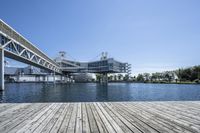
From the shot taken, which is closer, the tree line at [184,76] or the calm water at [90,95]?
the calm water at [90,95]

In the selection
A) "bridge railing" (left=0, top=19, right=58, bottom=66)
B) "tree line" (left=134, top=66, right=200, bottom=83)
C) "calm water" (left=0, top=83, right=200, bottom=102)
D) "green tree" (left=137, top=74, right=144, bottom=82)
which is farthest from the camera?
"green tree" (left=137, top=74, right=144, bottom=82)

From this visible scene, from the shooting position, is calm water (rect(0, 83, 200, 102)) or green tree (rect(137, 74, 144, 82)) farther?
green tree (rect(137, 74, 144, 82))

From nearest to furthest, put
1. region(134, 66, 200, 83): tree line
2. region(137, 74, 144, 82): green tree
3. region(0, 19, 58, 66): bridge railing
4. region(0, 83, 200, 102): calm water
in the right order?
region(0, 83, 200, 102): calm water
region(0, 19, 58, 66): bridge railing
region(134, 66, 200, 83): tree line
region(137, 74, 144, 82): green tree

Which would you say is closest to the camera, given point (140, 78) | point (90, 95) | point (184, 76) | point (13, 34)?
point (90, 95)

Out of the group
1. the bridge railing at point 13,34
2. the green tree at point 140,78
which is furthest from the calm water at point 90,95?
the green tree at point 140,78

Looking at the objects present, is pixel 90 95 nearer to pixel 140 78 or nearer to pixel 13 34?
pixel 13 34

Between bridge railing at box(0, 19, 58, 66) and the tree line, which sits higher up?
bridge railing at box(0, 19, 58, 66)

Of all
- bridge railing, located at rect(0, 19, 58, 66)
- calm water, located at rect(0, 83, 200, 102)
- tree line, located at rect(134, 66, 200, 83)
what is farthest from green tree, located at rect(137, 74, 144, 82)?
bridge railing, located at rect(0, 19, 58, 66)

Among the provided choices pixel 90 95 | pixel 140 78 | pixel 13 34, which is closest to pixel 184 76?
pixel 140 78

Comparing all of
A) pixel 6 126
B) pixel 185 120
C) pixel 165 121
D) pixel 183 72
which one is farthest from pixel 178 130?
pixel 183 72

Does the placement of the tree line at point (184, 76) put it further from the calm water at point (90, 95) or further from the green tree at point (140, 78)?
the calm water at point (90, 95)

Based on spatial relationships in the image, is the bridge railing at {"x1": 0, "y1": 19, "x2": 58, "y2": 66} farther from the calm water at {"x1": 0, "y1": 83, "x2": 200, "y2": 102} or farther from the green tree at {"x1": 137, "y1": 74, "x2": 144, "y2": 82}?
the green tree at {"x1": 137, "y1": 74, "x2": 144, "y2": 82}

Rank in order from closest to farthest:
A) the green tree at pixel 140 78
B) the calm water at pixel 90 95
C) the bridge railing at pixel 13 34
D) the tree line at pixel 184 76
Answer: the calm water at pixel 90 95 → the bridge railing at pixel 13 34 → the tree line at pixel 184 76 → the green tree at pixel 140 78

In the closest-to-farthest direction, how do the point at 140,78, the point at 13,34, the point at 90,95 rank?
the point at 90,95, the point at 13,34, the point at 140,78
